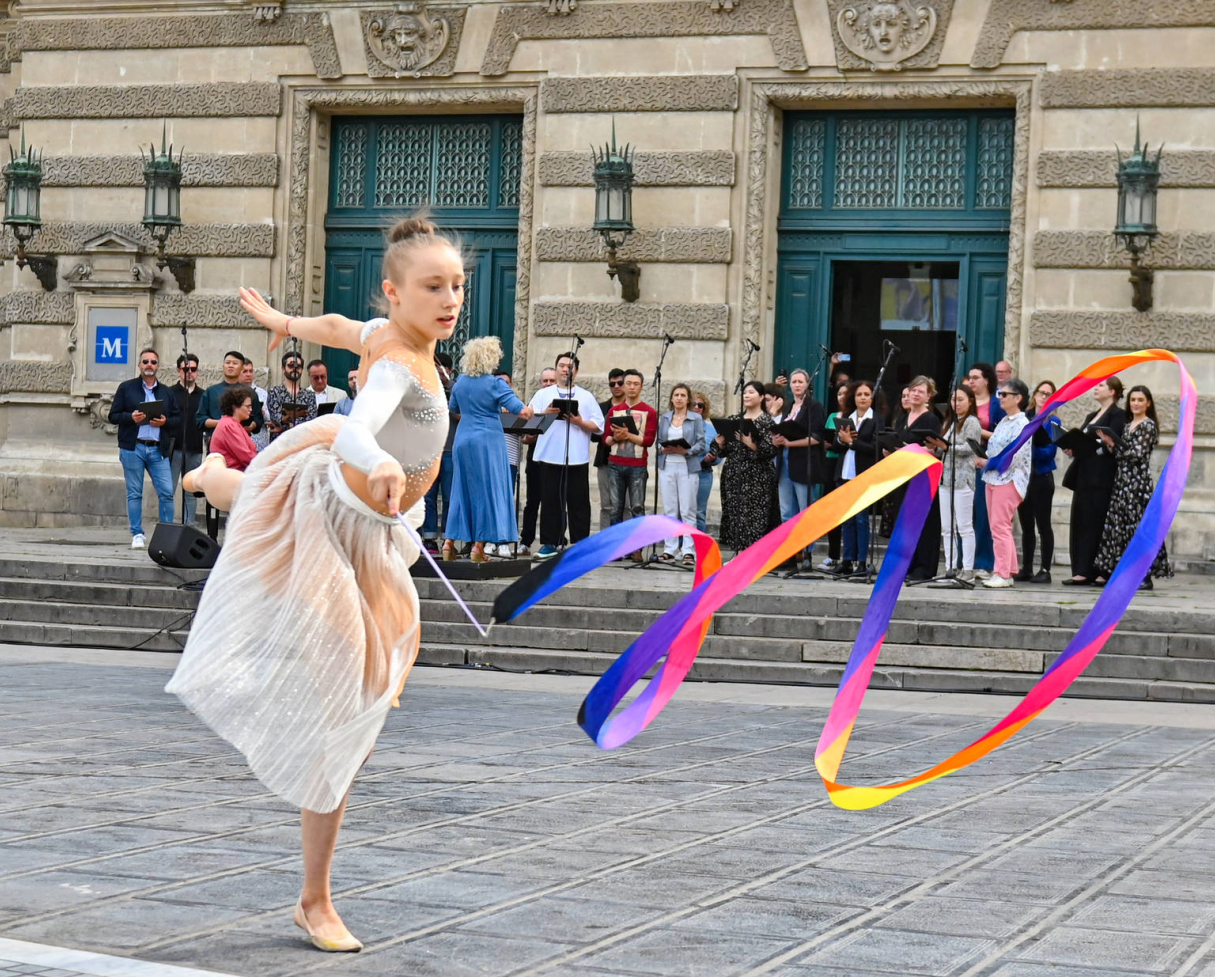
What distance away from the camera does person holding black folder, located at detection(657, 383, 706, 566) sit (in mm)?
16766

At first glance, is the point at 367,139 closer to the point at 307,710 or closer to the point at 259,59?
the point at 259,59

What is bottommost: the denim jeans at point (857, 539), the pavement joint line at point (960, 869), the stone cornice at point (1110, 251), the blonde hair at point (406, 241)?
the pavement joint line at point (960, 869)

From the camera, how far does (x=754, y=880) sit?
584 centimetres

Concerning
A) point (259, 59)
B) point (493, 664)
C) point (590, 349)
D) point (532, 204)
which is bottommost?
point (493, 664)

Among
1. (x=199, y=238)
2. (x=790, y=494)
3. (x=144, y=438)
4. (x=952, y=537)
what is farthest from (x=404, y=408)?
(x=199, y=238)

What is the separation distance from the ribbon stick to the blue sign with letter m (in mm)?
16580

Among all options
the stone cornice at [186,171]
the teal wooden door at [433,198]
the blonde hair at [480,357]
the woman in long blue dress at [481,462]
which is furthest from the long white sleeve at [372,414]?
the stone cornice at [186,171]

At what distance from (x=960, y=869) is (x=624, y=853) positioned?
114 centimetres

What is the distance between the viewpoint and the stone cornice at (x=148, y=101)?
68.2 feet

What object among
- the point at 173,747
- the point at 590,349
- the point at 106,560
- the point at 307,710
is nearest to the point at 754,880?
the point at 307,710

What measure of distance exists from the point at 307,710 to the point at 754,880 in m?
1.75

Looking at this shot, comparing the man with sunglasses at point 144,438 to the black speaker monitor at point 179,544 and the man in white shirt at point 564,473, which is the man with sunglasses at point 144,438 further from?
the black speaker monitor at point 179,544

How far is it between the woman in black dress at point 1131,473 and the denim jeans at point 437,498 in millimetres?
5732

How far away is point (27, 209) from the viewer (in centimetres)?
2116
